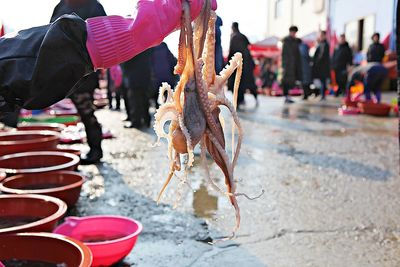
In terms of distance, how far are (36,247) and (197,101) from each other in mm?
1138

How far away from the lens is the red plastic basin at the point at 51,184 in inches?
126

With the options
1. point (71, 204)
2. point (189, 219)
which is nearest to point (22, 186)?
point (71, 204)

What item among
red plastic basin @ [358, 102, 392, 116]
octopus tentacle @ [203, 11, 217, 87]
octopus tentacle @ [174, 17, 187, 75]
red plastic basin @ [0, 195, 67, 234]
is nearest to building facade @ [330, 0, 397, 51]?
red plastic basin @ [358, 102, 392, 116]

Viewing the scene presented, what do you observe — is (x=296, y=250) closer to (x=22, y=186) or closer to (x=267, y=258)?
(x=267, y=258)

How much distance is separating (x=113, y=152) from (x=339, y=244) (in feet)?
12.0

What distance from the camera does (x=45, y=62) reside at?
1.42m

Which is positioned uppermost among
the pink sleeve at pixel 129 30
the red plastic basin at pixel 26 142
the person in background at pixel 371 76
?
the pink sleeve at pixel 129 30

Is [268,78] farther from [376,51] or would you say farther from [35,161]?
[35,161]

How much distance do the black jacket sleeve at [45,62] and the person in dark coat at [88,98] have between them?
9.79 ft

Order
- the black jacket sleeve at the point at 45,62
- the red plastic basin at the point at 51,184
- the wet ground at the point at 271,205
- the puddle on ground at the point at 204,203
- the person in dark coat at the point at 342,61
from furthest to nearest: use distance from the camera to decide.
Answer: the person in dark coat at the point at 342,61 → the puddle on ground at the point at 204,203 → the red plastic basin at the point at 51,184 → the wet ground at the point at 271,205 → the black jacket sleeve at the point at 45,62

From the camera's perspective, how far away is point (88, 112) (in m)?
5.13

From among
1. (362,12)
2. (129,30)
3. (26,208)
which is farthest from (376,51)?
(129,30)

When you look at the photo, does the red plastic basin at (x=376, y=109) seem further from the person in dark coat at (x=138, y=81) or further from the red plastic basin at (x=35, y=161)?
the red plastic basin at (x=35, y=161)

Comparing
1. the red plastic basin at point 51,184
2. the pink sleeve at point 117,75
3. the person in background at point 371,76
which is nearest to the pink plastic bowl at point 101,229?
the red plastic basin at point 51,184
